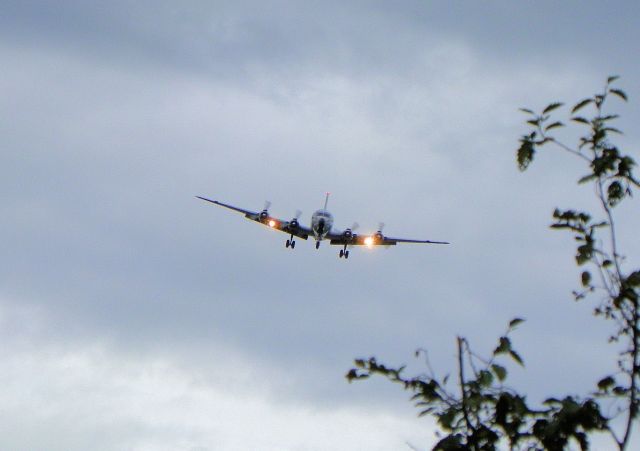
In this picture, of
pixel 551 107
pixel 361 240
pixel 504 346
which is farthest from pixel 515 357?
pixel 361 240

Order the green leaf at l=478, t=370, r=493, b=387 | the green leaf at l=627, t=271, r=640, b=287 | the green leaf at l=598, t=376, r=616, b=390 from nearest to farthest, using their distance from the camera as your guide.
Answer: the green leaf at l=598, t=376, r=616, b=390, the green leaf at l=478, t=370, r=493, b=387, the green leaf at l=627, t=271, r=640, b=287

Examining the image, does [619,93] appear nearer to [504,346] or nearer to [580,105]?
[580,105]

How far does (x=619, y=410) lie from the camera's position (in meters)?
5.78

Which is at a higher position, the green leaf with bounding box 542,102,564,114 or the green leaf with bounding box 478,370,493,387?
the green leaf with bounding box 542,102,564,114

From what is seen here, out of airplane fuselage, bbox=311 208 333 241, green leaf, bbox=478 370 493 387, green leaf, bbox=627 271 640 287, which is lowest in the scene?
green leaf, bbox=478 370 493 387

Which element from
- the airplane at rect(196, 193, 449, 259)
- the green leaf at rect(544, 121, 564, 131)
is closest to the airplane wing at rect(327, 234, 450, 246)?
the airplane at rect(196, 193, 449, 259)

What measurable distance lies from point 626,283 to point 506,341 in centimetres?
116

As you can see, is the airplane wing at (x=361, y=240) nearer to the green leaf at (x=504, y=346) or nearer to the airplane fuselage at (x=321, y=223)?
the airplane fuselage at (x=321, y=223)

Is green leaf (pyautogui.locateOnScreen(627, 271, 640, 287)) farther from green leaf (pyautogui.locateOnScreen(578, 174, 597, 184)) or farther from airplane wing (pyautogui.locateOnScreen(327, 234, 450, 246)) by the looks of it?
airplane wing (pyautogui.locateOnScreen(327, 234, 450, 246))

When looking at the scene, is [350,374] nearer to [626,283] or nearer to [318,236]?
[626,283]

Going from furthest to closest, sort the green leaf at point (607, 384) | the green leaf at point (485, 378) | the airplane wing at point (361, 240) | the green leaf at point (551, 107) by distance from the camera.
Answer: the airplane wing at point (361, 240)
the green leaf at point (551, 107)
the green leaf at point (485, 378)
the green leaf at point (607, 384)

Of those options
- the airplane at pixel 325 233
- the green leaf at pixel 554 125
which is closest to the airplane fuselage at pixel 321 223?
the airplane at pixel 325 233

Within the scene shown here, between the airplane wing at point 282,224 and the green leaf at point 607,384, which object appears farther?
the airplane wing at point 282,224

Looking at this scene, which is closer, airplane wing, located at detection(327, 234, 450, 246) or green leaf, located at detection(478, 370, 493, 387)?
green leaf, located at detection(478, 370, 493, 387)
